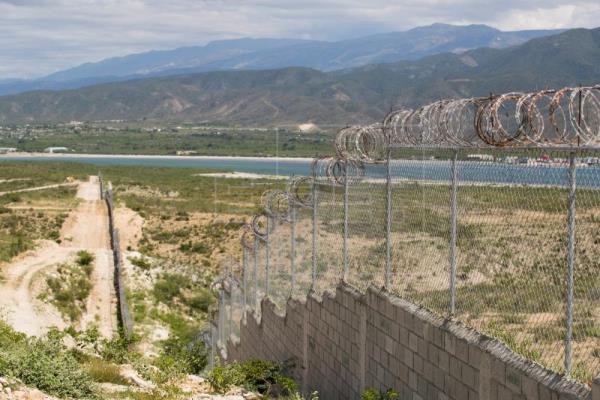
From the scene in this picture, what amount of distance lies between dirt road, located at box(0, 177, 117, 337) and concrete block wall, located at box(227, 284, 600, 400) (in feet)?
29.0

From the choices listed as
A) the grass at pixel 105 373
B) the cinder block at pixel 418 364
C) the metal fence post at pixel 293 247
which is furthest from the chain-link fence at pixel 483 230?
the grass at pixel 105 373

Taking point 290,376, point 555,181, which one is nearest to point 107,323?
point 290,376

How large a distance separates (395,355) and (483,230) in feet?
6.96

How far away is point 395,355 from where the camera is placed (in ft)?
31.2

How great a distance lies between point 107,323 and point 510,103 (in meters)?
18.4

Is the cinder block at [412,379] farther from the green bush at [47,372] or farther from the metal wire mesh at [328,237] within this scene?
the green bush at [47,372]

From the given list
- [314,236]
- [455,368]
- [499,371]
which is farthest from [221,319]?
[499,371]

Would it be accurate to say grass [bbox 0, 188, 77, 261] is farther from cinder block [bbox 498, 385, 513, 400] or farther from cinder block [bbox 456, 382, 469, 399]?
cinder block [bbox 498, 385, 513, 400]

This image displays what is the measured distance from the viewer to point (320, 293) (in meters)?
12.8

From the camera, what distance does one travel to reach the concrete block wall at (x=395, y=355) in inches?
282

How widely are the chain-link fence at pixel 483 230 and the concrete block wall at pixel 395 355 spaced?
19 centimetres

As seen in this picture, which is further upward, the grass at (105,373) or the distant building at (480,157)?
the distant building at (480,157)

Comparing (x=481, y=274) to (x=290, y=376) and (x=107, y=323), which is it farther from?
(x=107, y=323)

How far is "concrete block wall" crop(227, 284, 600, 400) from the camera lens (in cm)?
716
